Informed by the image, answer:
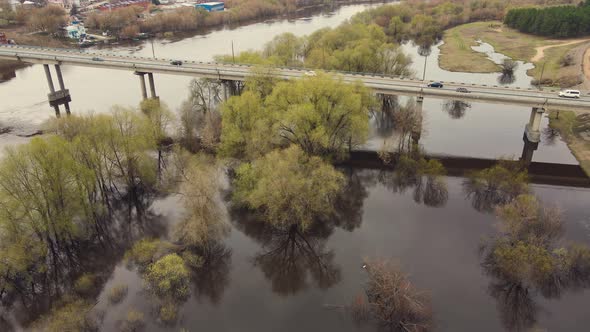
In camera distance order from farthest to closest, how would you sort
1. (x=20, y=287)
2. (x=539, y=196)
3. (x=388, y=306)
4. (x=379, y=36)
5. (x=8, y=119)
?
(x=379, y=36)
(x=8, y=119)
(x=539, y=196)
(x=20, y=287)
(x=388, y=306)

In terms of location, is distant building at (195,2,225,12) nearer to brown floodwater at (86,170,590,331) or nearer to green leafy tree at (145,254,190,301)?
brown floodwater at (86,170,590,331)

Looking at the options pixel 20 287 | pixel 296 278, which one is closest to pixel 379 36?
pixel 296 278

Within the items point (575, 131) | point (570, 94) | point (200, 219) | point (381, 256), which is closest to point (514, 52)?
point (575, 131)

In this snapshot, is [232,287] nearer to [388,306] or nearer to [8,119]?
[388,306]

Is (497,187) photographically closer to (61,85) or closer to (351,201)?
(351,201)

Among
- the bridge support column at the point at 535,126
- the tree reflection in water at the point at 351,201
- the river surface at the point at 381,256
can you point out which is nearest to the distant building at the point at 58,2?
the river surface at the point at 381,256

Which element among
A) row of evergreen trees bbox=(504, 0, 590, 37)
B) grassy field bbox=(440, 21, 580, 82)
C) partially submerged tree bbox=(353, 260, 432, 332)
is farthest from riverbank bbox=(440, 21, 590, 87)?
partially submerged tree bbox=(353, 260, 432, 332)
